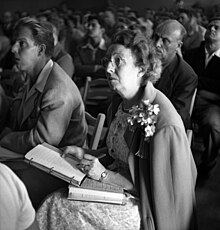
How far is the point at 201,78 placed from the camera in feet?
10.6

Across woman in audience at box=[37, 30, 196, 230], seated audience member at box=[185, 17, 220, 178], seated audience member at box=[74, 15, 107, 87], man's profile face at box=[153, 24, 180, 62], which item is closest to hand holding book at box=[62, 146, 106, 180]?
woman in audience at box=[37, 30, 196, 230]

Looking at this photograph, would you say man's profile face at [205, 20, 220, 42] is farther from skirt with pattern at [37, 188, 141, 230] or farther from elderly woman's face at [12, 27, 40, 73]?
skirt with pattern at [37, 188, 141, 230]

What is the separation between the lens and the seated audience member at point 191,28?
3.97 metres

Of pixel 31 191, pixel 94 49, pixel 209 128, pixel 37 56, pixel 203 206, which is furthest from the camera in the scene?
pixel 94 49

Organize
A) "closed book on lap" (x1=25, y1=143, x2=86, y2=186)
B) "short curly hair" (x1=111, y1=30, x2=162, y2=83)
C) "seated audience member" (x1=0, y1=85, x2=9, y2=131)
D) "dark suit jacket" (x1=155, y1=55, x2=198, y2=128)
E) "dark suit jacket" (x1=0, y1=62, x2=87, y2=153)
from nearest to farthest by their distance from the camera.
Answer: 1. "closed book on lap" (x1=25, y1=143, x2=86, y2=186)
2. "short curly hair" (x1=111, y1=30, x2=162, y2=83)
3. "dark suit jacket" (x1=0, y1=62, x2=87, y2=153)
4. "seated audience member" (x1=0, y1=85, x2=9, y2=131)
5. "dark suit jacket" (x1=155, y1=55, x2=198, y2=128)

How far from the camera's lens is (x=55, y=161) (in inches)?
62.0

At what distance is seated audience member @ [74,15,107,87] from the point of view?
408 cm

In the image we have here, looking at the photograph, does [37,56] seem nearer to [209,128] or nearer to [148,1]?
[209,128]

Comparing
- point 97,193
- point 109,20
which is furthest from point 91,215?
point 109,20

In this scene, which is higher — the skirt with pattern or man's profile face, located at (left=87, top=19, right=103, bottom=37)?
the skirt with pattern

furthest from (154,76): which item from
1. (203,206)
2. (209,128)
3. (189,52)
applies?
(189,52)

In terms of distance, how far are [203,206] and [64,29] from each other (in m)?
4.48

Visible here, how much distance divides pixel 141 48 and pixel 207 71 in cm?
181

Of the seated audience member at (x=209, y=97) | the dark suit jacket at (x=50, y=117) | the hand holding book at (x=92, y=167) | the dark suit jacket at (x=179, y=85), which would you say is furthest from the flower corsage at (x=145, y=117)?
the seated audience member at (x=209, y=97)
